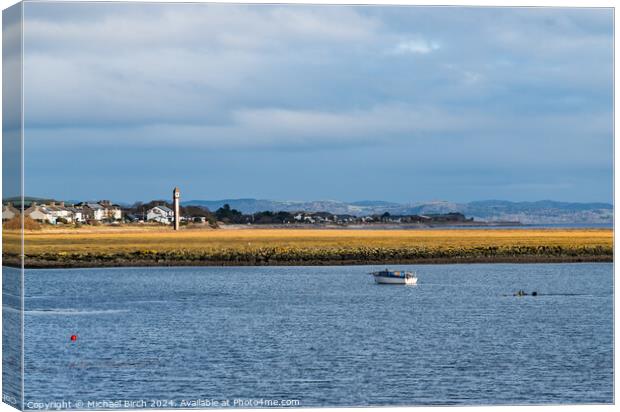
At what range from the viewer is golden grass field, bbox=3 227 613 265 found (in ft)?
196

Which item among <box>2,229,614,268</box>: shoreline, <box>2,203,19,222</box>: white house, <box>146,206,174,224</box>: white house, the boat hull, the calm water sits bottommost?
the calm water

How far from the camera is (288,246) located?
70500 mm

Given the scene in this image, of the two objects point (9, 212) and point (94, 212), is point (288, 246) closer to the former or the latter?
point (94, 212)

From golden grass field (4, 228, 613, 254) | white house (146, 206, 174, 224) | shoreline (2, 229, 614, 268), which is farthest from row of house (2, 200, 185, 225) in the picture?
shoreline (2, 229, 614, 268)

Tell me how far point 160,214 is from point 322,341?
2989 cm

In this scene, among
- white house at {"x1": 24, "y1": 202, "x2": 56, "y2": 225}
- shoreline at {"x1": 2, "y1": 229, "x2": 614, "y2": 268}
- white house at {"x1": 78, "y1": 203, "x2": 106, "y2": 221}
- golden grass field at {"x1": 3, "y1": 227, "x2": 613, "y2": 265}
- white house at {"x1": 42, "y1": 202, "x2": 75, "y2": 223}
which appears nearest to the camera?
white house at {"x1": 24, "y1": 202, "x2": 56, "y2": 225}

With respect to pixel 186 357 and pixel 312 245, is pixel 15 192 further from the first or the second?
pixel 312 245

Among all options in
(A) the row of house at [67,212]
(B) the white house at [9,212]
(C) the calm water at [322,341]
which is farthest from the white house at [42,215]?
(B) the white house at [9,212]

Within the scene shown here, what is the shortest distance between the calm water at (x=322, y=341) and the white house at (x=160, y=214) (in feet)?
17.6

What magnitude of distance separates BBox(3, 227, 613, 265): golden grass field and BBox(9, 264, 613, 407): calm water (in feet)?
32.0

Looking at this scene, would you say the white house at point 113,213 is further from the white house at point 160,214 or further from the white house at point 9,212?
the white house at point 9,212

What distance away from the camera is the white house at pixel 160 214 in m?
54.9

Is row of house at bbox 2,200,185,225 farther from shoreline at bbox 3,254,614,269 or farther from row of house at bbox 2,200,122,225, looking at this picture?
shoreline at bbox 3,254,614,269

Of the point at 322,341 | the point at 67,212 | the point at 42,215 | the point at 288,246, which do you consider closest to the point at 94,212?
the point at 67,212
